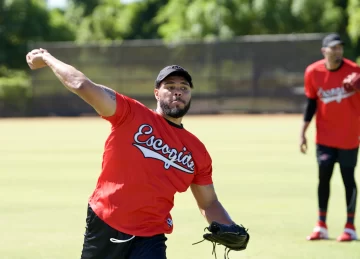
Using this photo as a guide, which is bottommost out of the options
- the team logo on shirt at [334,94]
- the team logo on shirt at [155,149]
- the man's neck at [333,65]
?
the team logo on shirt at [155,149]

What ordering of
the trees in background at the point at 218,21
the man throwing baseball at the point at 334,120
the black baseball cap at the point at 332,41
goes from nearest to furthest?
the black baseball cap at the point at 332,41, the man throwing baseball at the point at 334,120, the trees in background at the point at 218,21

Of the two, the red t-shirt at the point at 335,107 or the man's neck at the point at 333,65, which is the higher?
the man's neck at the point at 333,65

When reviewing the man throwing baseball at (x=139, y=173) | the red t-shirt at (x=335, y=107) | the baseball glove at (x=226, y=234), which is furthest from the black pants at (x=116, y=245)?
the red t-shirt at (x=335, y=107)

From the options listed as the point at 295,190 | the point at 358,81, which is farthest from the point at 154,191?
the point at 295,190

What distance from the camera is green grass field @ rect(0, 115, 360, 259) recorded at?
841cm

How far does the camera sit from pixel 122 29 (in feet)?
200

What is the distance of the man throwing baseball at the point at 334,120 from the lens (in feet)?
29.4

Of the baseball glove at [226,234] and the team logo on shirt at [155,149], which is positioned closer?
the team logo on shirt at [155,149]

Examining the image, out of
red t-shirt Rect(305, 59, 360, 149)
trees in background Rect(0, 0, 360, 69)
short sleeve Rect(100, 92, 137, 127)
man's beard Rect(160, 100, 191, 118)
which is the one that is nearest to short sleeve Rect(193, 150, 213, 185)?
man's beard Rect(160, 100, 191, 118)

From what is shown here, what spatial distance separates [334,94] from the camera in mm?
9094

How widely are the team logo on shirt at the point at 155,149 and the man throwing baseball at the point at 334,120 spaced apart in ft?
13.3

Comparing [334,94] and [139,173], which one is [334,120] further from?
[139,173]

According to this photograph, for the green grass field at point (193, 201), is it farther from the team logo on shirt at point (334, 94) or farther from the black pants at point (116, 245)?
the black pants at point (116, 245)

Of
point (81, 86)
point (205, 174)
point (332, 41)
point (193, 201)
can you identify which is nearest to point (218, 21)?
point (193, 201)
